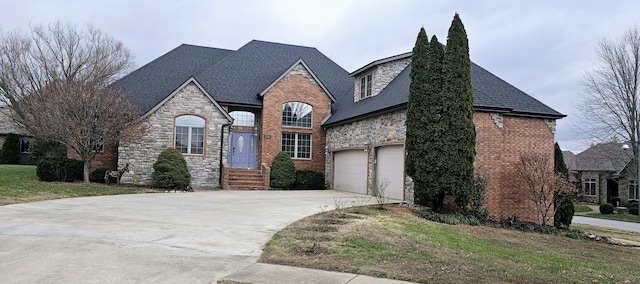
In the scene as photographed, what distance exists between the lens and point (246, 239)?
26.9 feet

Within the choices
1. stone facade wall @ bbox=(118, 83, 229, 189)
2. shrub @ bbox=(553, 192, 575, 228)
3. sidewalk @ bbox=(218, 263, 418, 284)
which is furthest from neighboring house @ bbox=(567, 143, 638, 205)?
sidewalk @ bbox=(218, 263, 418, 284)

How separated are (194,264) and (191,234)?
2352mm

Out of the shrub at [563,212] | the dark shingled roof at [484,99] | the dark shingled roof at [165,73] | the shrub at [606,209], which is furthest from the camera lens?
the shrub at [606,209]

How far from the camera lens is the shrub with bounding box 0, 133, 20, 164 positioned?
3153cm

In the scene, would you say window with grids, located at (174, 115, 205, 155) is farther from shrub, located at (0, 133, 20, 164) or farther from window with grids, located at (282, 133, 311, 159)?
shrub, located at (0, 133, 20, 164)

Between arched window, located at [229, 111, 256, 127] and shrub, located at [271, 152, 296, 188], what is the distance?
9.77 feet

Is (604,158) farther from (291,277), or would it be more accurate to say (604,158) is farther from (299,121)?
(291,277)

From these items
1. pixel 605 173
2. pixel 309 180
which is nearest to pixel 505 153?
pixel 309 180

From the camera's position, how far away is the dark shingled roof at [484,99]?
1596cm

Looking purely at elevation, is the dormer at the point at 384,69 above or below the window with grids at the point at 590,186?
above

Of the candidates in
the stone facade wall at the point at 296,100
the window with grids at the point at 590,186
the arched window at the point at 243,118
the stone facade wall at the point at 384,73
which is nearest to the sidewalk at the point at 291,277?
the stone facade wall at the point at 384,73

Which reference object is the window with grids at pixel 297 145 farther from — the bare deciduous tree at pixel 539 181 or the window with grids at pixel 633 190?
the window with grids at pixel 633 190

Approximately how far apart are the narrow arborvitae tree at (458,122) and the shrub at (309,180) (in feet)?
33.0

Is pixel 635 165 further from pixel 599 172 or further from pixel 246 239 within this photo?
pixel 246 239
